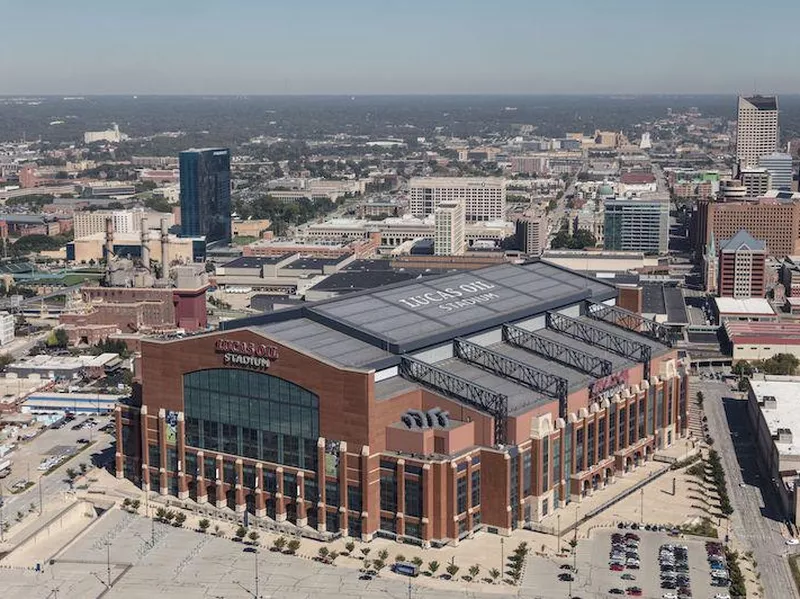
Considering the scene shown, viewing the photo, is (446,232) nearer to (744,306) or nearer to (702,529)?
(744,306)

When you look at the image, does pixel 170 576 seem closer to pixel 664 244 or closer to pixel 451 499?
pixel 451 499

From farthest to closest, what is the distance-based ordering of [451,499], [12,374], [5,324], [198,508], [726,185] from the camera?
[726,185] → [5,324] → [12,374] → [198,508] → [451,499]

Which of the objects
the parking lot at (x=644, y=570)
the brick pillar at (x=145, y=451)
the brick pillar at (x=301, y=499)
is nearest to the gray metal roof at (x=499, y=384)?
the parking lot at (x=644, y=570)

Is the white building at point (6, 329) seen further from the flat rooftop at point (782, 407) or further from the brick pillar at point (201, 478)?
the flat rooftop at point (782, 407)

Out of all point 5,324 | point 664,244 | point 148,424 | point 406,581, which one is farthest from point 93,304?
point 664,244

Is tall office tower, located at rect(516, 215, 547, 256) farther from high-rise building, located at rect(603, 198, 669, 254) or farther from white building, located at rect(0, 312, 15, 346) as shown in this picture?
white building, located at rect(0, 312, 15, 346)

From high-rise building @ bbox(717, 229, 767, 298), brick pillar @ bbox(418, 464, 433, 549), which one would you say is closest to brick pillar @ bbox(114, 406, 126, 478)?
brick pillar @ bbox(418, 464, 433, 549)
